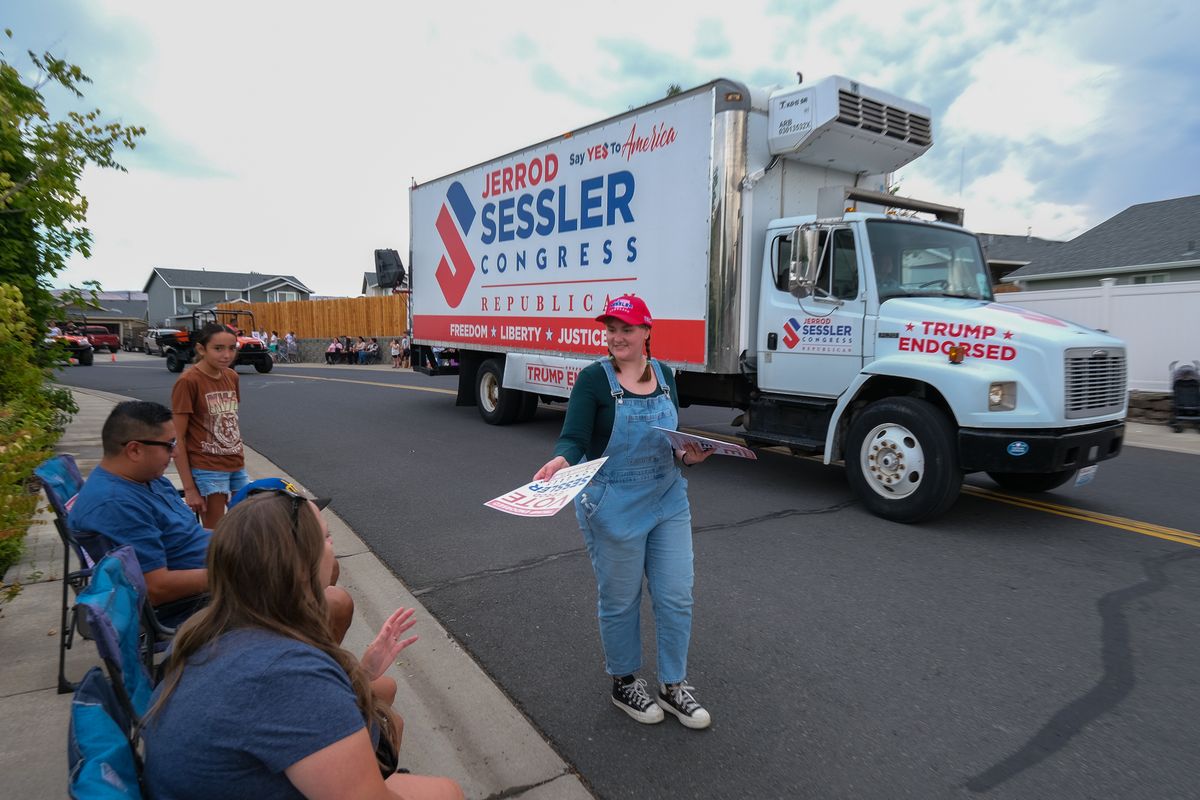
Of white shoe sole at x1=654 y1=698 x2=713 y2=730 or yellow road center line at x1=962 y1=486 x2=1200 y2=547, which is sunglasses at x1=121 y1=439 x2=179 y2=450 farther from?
yellow road center line at x1=962 y1=486 x2=1200 y2=547

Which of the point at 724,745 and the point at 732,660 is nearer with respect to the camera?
the point at 724,745

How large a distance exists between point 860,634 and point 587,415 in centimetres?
206

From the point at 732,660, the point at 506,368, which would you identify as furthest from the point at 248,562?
the point at 506,368

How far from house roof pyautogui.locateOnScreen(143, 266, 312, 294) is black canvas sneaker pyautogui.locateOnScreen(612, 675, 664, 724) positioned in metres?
74.7

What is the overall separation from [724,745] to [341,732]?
1856mm

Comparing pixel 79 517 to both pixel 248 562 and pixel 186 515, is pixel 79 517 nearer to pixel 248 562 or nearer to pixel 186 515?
pixel 186 515

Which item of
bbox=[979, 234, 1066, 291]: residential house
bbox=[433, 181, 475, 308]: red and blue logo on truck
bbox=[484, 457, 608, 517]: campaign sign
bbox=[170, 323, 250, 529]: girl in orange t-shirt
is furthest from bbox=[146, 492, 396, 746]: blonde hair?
bbox=[979, 234, 1066, 291]: residential house

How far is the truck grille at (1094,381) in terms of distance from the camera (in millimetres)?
5180

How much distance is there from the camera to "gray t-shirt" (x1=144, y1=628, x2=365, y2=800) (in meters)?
1.38

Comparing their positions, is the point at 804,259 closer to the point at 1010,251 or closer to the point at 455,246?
the point at 455,246

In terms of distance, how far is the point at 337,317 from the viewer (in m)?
35.5

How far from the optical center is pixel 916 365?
18.5 feet

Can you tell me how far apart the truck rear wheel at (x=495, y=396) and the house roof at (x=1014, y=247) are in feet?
73.3

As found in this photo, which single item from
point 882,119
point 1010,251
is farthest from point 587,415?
point 1010,251
